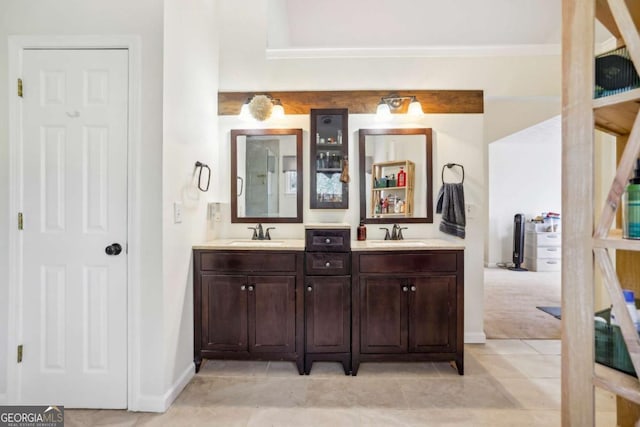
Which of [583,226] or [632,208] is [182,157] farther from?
[632,208]

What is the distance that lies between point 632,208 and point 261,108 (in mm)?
2551

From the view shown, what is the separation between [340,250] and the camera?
2381 millimetres

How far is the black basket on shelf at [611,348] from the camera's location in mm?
987

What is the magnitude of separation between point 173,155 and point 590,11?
2.13 meters

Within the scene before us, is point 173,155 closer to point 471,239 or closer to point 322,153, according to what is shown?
point 322,153

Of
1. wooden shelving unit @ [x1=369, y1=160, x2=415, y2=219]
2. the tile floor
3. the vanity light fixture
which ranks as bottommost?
the tile floor

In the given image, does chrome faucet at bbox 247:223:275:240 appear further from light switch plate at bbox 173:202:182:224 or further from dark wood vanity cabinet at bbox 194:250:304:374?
light switch plate at bbox 173:202:182:224

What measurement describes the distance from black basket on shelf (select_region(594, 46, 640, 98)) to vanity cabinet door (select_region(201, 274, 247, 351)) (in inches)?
86.8

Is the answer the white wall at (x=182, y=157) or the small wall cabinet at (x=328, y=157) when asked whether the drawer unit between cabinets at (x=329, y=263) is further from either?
the white wall at (x=182, y=157)

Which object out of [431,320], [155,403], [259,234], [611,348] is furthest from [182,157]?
[611,348]

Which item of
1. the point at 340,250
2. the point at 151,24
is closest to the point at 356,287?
the point at 340,250

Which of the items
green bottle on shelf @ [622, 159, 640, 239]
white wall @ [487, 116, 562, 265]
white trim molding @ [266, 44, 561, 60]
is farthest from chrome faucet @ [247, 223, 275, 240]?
white wall @ [487, 116, 562, 265]

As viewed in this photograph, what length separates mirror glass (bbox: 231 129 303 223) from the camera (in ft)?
9.86

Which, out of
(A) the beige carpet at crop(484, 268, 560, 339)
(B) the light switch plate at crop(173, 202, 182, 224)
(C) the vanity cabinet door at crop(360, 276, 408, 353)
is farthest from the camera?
→ (A) the beige carpet at crop(484, 268, 560, 339)
